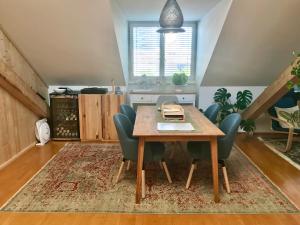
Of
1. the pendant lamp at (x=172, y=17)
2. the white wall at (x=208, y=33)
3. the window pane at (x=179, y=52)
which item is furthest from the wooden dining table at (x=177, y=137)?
the window pane at (x=179, y=52)

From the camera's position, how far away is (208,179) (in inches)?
125

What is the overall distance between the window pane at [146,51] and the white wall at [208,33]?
816 mm

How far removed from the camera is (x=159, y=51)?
16.9 feet

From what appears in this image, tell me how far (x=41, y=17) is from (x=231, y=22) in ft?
8.04

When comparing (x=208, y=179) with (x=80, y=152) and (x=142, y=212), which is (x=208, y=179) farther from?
(x=80, y=152)

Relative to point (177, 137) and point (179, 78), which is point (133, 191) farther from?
point (179, 78)

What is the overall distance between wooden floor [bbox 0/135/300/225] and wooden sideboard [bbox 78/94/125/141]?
0.70 m

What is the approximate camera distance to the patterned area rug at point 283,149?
3.72m

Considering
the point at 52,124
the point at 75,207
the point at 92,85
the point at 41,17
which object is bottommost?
the point at 75,207

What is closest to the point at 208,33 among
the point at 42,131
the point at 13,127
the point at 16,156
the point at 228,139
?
the point at 228,139

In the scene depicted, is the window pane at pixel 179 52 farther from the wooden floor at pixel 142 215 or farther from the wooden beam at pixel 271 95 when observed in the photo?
the wooden floor at pixel 142 215

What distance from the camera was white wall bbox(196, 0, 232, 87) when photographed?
11.6ft

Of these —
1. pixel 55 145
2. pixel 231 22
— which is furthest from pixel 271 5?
pixel 55 145

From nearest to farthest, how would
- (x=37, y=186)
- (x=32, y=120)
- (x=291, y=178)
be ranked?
1. (x=37, y=186)
2. (x=291, y=178)
3. (x=32, y=120)
